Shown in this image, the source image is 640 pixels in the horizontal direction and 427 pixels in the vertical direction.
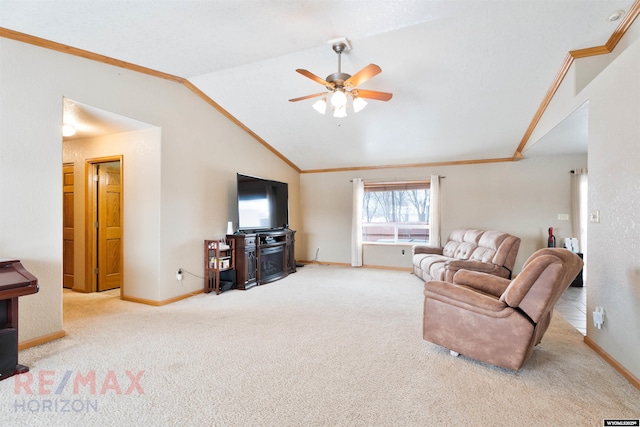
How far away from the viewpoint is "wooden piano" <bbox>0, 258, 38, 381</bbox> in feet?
7.14

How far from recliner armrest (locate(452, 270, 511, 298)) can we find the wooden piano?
11.3 ft

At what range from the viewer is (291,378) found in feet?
7.13

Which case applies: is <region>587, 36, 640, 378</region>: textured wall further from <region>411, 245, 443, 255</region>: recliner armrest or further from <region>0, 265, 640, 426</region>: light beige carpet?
<region>411, 245, 443, 255</region>: recliner armrest

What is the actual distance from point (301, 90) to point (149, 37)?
1.79 meters

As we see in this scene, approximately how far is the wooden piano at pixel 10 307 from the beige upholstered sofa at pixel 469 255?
4206 mm

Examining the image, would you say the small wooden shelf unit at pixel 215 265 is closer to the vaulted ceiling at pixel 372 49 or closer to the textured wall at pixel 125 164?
the textured wall at pixel 125 164

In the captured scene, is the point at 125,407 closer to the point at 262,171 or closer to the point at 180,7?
the point at 180,7

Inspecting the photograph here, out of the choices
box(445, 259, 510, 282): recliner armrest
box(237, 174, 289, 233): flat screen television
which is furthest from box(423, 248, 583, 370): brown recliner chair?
box(237, 174, 289, 233): flat screen television

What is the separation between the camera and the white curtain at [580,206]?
5.12m

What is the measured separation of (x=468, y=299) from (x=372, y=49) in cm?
260

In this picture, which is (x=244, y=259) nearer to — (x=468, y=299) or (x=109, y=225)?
(x=109, y=225)

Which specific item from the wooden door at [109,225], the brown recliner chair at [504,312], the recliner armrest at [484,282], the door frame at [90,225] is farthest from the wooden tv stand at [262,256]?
the recliner armrest at [484,282]

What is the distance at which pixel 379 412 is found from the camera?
5.90ft

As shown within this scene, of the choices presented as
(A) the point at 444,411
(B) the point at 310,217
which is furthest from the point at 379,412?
(B) the point at 310,217
